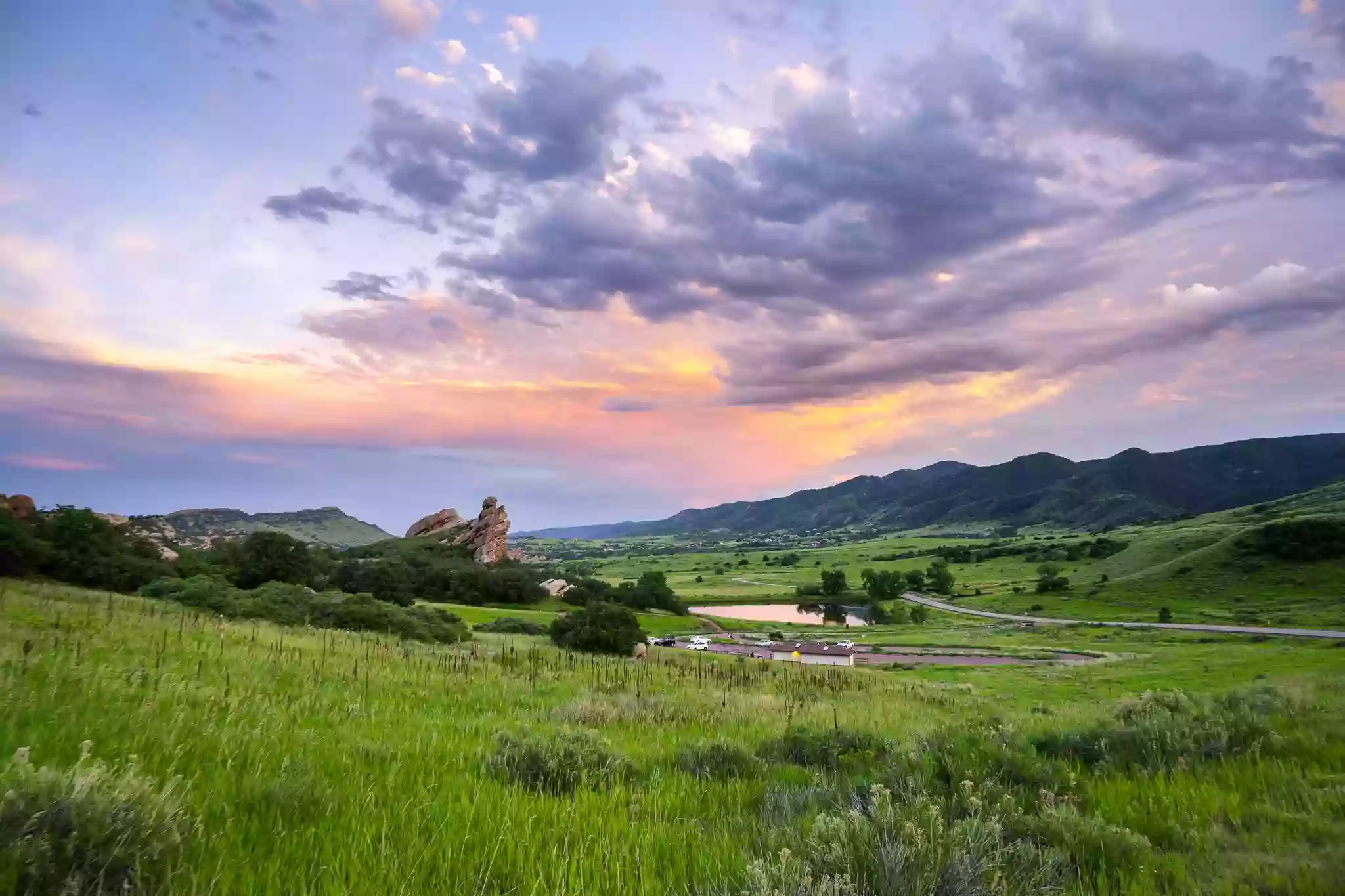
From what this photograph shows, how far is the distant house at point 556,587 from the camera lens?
116 meters

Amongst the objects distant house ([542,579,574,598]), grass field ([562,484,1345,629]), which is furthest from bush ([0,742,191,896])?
grass field ([562,484,1345,629])

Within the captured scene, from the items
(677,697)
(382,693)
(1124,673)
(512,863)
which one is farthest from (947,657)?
(512,863)

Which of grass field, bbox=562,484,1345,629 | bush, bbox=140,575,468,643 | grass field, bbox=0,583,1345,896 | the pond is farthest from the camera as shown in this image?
the pond

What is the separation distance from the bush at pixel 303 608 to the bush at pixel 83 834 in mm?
27511

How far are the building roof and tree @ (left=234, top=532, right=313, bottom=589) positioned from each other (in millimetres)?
48782

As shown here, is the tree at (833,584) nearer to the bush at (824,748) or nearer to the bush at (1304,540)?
the bush at (1304,540)

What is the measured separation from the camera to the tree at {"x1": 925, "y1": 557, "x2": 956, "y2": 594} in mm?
163125

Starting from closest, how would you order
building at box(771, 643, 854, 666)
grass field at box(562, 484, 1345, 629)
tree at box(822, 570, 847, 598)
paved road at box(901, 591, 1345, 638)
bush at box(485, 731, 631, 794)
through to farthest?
bush at box(485, 731, 631, 794) < building at box(771, 643, 854, 666) < paved road at box(901, 591, 1345, 638) < grass field at box(562, 484, 1345, 629) < tree at box(822, 570, 847, 598)

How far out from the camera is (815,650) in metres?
67.2

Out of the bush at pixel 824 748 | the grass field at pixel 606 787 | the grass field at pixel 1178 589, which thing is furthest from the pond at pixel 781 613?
the grass field at pixel 606 787

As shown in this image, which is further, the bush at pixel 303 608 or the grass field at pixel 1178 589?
the grass field at pixel 1178 589

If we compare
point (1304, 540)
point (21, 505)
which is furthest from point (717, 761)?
point (1304, 540)

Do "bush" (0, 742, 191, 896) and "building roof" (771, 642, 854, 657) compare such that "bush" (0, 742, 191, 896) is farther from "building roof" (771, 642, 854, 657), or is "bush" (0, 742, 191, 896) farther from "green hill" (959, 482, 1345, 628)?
"green hill" (959, 482, 1345, 628)

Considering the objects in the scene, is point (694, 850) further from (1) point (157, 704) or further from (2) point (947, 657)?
(2) point (947, 657)
